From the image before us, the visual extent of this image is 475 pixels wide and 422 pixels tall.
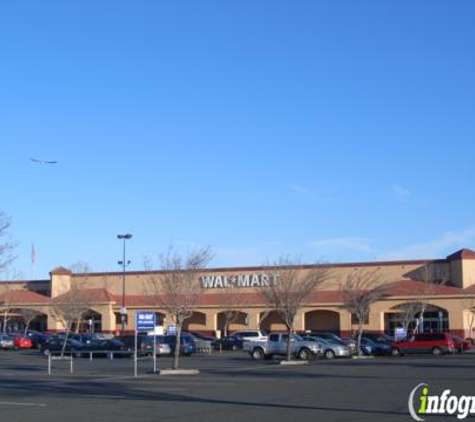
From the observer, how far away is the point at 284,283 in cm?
4544

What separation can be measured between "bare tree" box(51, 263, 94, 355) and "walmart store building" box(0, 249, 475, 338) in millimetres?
294

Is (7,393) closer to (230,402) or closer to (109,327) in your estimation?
(230,402)

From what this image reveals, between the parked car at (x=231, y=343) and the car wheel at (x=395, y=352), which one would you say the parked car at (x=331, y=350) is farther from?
the parked car at (x=231, y=343)

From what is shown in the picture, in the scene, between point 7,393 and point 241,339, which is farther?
point 241,339

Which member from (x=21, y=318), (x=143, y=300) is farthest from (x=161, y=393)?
(x=21, y=318)

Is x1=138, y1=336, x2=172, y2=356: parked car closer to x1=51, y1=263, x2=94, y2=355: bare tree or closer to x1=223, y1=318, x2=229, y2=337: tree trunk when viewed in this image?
x1=51, y1=263, x2=94, y2=355: bare tree

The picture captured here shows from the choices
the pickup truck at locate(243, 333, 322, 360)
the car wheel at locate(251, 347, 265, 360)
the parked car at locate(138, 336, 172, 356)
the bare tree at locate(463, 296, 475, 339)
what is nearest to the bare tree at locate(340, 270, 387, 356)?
the pickup truck at locate(243, 333, 322, 360)

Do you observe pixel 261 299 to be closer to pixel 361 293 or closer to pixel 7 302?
pixel 361 293

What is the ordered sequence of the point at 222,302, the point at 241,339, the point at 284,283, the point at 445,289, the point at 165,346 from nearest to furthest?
the point at 284,283 < the point at 165,346 < the point at 241,339 < the point at 445,289 < the point at 222,302

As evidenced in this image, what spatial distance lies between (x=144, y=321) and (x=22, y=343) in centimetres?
3583

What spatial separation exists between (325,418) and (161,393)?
7.72m

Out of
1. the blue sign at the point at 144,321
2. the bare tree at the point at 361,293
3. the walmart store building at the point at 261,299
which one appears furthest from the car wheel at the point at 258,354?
the walmart store building at the point at 261,299

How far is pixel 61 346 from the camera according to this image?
5566 centimetres

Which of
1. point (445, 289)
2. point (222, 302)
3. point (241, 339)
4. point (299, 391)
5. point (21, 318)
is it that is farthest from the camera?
point (21, 318)
